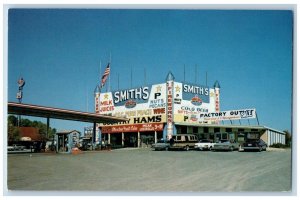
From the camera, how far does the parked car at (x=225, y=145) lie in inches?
942

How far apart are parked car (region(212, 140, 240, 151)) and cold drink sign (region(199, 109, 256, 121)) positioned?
1.42 m

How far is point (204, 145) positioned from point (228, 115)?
2.74 metres

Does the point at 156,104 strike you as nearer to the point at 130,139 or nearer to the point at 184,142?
the point at 184,142

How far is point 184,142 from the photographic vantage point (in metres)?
25.7

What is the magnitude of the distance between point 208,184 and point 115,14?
20.3 feet

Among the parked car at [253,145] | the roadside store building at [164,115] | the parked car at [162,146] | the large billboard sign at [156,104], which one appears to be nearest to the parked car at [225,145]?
the roadside store building at [164,115]

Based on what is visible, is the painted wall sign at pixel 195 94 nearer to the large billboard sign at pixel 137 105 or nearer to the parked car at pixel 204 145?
the large billboard sign at pixel 137 105

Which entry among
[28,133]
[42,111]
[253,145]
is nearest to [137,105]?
[253,145]

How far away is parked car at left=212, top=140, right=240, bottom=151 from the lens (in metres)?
23.9

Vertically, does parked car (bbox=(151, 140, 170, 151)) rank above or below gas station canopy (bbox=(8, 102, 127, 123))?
below

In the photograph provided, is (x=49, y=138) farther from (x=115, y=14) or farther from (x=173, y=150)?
(x=115, y=14)

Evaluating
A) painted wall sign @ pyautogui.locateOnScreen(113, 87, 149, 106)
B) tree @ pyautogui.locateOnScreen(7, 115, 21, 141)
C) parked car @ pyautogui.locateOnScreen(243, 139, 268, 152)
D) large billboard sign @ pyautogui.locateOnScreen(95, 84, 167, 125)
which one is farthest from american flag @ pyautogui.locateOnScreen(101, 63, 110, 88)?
parked car @ pyautogui.locateOnScreen(243, 139, 268, 152)

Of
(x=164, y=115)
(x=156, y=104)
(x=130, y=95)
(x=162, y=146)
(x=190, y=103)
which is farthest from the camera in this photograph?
(x=164, y=115)

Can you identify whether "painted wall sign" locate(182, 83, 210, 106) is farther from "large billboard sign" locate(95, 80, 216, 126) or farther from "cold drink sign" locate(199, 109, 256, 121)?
"cold drink sign" locate(199, 109, 256, 121)
